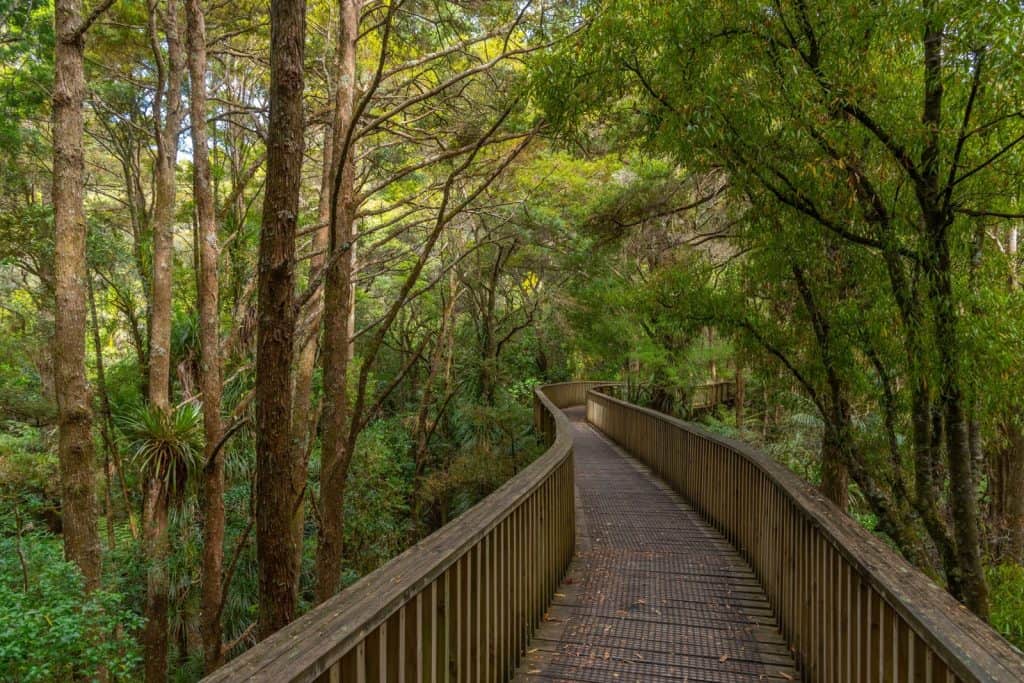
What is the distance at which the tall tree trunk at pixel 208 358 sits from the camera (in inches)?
275

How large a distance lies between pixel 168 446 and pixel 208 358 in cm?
160

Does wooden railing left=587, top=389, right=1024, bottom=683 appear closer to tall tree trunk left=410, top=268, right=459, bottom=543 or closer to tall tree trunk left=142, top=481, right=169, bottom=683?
tall tree trunk left=142, top=481, right=169, bottom=683

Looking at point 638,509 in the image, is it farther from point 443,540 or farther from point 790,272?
point 443,540

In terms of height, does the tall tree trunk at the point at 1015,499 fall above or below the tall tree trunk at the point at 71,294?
below

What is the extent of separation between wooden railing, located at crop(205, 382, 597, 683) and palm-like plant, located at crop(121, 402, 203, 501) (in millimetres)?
5676

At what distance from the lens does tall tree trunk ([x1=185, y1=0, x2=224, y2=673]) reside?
23.0ft

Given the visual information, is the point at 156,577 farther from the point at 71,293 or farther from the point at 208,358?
the point at 71,293

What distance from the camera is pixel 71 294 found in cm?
621

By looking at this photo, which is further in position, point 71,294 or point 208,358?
point 208,358

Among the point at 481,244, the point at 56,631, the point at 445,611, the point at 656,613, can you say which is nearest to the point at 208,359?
the point at 56,631

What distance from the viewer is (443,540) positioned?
256 cm

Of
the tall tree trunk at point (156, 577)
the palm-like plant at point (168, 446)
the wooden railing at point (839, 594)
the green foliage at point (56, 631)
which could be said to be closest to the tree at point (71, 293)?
the green foliage at point (56, 631)

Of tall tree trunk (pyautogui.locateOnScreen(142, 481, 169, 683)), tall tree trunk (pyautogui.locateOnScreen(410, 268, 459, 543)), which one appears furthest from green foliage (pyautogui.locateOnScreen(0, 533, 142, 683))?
tall tree trunk (pyautogui.locateOnScreen(410, 268, 459, 543))

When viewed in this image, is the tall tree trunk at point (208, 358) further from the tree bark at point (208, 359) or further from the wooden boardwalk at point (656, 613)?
the wooden boardwalk at point (656, 613)
